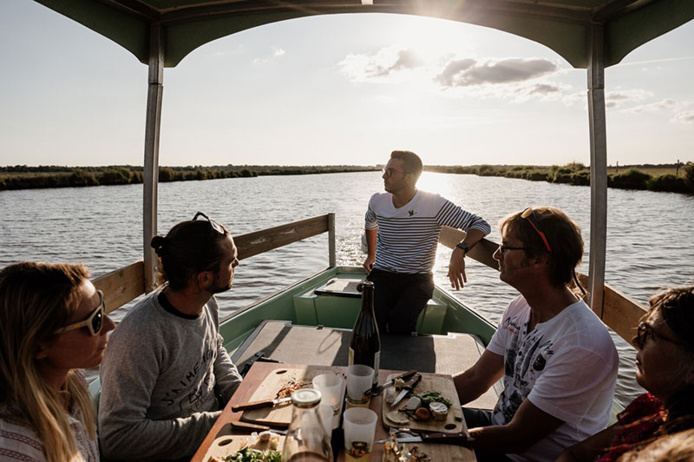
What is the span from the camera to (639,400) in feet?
4.29

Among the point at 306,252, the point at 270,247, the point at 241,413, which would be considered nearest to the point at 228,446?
the point at 241,413

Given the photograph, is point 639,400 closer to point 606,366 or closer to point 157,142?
point 606,366

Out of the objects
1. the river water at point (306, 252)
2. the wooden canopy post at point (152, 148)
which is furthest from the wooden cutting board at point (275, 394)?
the river water at point (306, 252)

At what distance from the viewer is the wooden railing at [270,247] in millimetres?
2277

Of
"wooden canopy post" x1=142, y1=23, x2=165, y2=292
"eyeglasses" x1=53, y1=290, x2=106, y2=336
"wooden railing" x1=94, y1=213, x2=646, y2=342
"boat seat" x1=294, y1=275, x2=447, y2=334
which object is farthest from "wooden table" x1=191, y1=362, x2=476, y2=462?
"boat seat" x1=294, y1=275, x2=447, y2=334

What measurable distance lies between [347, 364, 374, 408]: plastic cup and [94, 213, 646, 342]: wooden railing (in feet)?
4.20

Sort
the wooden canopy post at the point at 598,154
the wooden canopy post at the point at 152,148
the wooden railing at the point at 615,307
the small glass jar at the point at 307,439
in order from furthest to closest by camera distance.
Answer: the wooden canopy post at the point at 152,148
the wooden canopy post at the point at 598,154
the wooden railing at the point at 615,307
the small glass jar at the point at 307,439

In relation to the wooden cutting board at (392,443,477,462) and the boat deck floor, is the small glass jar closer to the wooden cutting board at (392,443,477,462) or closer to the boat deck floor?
the wooden cutting board at (392,443,477,462)

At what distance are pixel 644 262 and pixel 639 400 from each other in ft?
46.7

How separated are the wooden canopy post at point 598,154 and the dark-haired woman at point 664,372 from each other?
1.45 meters

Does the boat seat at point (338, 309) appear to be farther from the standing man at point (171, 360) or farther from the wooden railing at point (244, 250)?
the standing man at point (171, 360)

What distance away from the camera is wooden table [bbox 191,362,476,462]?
1248 millimetres

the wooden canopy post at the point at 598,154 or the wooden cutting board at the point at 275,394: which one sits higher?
the wooden canopy post at the point at 598,154

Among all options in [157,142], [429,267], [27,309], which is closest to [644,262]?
[429,267]
